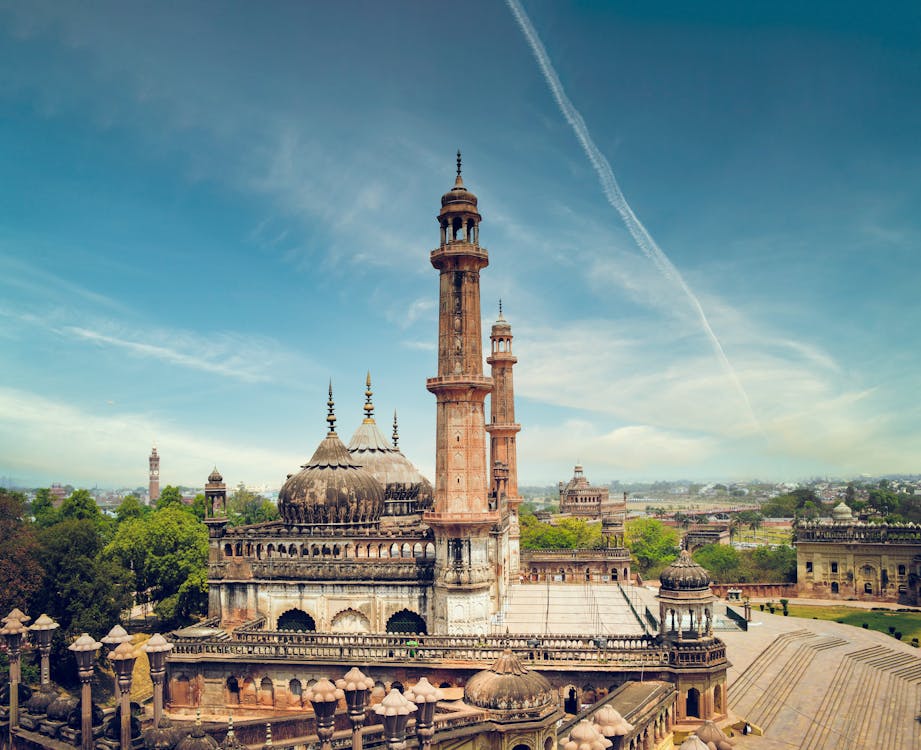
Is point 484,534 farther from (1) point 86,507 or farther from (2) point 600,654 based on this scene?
(1) point 86,507

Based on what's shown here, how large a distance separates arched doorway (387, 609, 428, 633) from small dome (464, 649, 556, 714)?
44.5 ft

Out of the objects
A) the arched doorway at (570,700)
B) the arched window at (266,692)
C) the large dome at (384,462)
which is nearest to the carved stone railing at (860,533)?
the large dome at (384,462)

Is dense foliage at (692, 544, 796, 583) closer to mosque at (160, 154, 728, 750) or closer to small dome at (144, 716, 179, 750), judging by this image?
mosque at (160, 154, 728, 750)

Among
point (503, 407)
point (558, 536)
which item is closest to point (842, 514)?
point (558, 536)

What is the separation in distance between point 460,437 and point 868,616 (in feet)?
132

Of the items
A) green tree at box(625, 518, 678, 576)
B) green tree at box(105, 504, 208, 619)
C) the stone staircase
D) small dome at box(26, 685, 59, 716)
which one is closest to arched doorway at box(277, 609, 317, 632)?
green tree at box(105, 504, 208, 619)

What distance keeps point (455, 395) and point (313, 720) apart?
1585 centimetres

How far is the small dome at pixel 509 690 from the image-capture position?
A: 22984 mm

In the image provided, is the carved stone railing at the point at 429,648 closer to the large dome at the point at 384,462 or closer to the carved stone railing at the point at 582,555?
the large dome at the point at 384,462

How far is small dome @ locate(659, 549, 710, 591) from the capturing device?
30.5 meters

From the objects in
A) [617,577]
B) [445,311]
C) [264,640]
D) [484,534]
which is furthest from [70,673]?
[617,577]

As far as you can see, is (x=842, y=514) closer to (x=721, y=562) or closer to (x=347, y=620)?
(x=721, y=562)

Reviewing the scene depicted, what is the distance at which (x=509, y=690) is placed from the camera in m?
23.0

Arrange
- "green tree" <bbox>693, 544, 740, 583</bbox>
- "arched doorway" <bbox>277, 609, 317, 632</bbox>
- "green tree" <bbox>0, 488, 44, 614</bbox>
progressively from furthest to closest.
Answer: "green tree" <bbox>693, 544, 740, 583</bbox> → "arched doorway" <bbox>277, 609, 317, 632</bbox> → "green tree" <bbox>0, 488, 44, 614</bbox>
